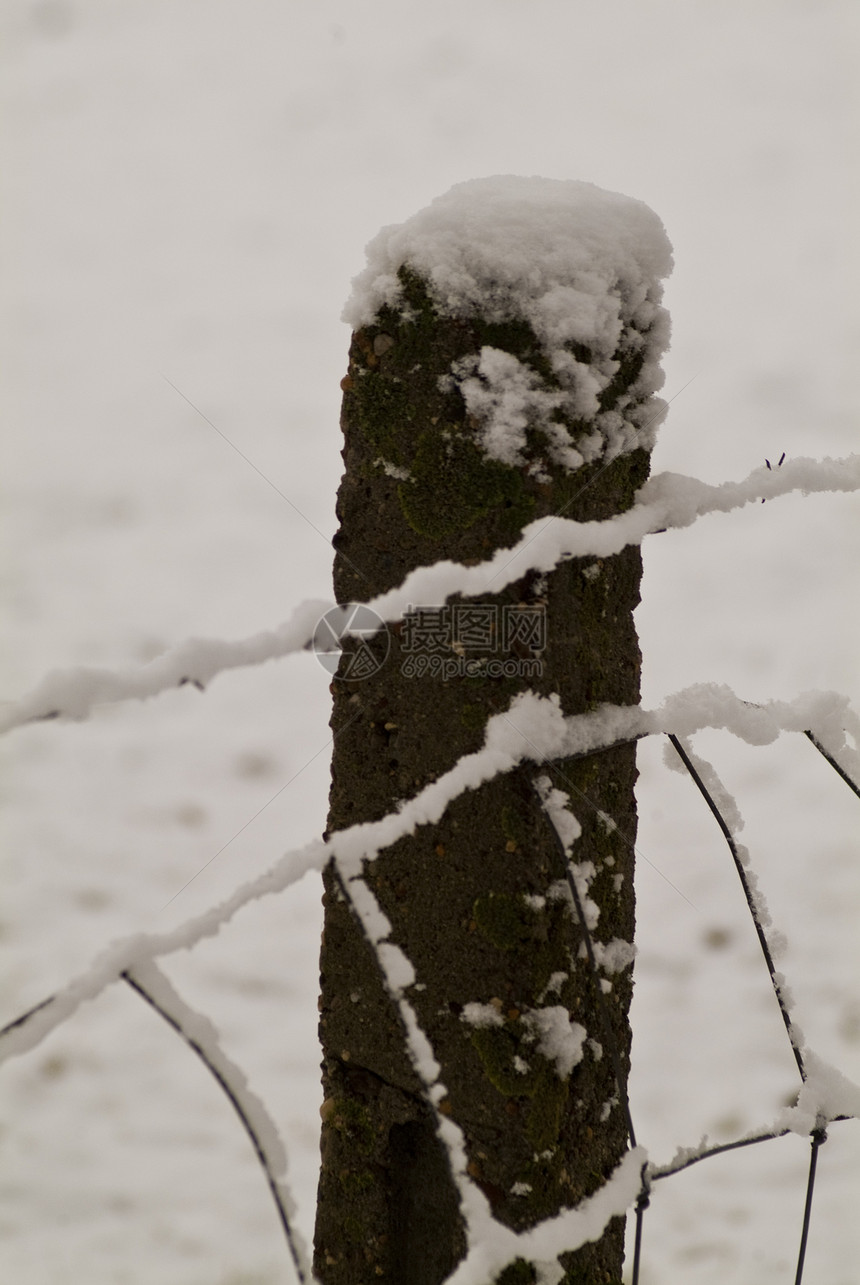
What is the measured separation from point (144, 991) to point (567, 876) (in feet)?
1.03

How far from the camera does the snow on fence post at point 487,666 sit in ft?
2.50

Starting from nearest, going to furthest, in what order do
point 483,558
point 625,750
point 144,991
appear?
point 144,991 → point 483,558 → point 625,750

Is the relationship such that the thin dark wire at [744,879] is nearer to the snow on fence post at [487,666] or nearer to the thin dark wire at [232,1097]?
the snow on fence post at [487,666]

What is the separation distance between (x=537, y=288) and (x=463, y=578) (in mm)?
228

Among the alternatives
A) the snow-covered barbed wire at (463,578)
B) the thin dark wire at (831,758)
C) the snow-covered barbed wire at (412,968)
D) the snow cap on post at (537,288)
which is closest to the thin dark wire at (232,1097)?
the snow-covered barbed wire at (412,968)

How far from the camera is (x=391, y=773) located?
2.68ft

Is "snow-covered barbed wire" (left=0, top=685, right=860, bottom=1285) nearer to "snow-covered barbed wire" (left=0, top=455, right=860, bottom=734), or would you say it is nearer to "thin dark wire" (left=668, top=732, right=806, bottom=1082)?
"thin dark wire" (left=668, top=732, right=806, bottom=1082)

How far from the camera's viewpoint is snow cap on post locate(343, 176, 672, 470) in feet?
2.48

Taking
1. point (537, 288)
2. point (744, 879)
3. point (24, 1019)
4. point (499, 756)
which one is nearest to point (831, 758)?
point (744, 879)

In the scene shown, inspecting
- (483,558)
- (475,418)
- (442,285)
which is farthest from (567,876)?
(442,285)

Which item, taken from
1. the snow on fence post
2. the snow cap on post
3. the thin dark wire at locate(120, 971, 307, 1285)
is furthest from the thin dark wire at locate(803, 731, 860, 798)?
the thin dark wire at locate(120, 971, 307, 1285)

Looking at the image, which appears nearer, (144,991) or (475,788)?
(144,991)

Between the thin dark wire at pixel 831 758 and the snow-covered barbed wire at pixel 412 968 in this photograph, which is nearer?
the snow-covered barbed wire at pixel 412 968

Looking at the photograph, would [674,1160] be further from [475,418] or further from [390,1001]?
[475,418]
